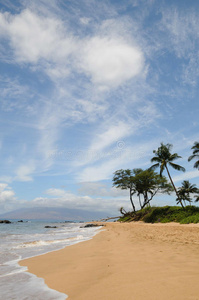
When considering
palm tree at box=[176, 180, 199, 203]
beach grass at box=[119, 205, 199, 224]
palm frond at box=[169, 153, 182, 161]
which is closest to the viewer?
beach grass at box=[119, 205, 199, 224]

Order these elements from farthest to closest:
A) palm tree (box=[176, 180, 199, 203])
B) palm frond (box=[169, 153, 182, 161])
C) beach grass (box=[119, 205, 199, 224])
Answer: palm tree (box=[176, 180, 199, 203]) → palm frond (box=[169, 153, 182, 161]) → beach grass (box=[119, 205, 199, 224])

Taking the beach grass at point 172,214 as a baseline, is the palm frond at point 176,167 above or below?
above

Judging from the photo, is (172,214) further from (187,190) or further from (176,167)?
(187,190)

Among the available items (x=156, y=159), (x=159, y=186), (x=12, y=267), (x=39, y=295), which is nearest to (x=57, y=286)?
(x=39, y=295)

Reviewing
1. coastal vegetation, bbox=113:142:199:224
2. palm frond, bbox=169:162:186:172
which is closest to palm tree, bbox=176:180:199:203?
coastal vegetation, bbox=113:142:199:224

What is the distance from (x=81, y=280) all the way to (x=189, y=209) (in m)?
30.9

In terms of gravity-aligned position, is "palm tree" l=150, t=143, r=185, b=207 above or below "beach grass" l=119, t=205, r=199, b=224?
above

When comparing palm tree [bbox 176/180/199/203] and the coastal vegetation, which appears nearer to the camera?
the coastal vegetation

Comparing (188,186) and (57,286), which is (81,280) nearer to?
(57,286)

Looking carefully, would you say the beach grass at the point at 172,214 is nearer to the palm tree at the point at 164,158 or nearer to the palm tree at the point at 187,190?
the palm tree at the point at 164,158

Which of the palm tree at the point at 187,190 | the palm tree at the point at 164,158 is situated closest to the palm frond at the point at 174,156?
the palm tree at the point at 164,158

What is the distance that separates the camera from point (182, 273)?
396 cm

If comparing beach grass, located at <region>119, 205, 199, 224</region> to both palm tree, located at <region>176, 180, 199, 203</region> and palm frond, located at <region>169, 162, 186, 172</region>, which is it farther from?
palm tree, located at <region>176, 180, 199, 203</region>

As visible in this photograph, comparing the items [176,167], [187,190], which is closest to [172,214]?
[176,167]
